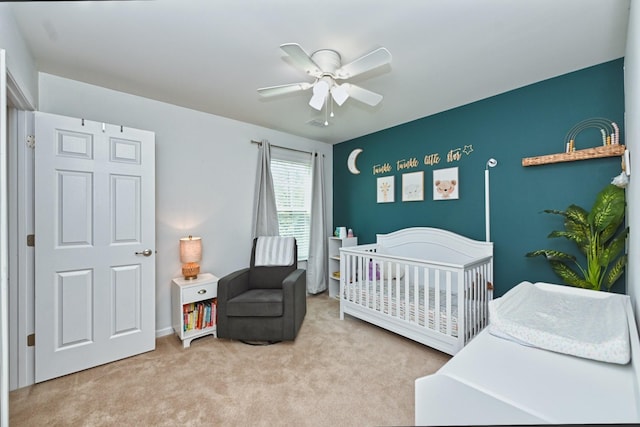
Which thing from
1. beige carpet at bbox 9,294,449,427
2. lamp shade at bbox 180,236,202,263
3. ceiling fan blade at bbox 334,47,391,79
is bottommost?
beige carpet at bbox 9,294,449,427

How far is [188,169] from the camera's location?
2.90 metres

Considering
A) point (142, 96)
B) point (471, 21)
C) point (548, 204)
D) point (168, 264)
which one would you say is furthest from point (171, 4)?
point (548, 204)

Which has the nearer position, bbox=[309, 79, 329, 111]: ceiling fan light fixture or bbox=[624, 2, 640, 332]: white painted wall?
bbox=[624, 2, 640, 332]: white painted wall

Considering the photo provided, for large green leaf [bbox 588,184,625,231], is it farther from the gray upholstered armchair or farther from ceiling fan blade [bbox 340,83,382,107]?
the gray upholstered armchair

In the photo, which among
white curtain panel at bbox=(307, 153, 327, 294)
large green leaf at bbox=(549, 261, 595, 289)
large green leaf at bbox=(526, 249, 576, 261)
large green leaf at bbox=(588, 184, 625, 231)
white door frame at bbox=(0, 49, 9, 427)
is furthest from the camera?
white curtain panel at bbox=(307, 153, 327, 294)

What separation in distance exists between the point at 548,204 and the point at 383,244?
1.67 metres

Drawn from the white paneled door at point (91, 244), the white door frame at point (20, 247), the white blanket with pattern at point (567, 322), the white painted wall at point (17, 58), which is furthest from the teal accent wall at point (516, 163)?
the white door frame at point (20, 247)

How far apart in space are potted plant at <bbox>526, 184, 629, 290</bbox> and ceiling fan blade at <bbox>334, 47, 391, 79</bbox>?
1.71m

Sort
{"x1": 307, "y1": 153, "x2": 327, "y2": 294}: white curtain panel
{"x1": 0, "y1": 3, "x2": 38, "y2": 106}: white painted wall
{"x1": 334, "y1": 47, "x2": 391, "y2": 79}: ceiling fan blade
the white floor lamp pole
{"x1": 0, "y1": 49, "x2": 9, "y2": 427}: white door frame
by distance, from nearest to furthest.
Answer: {"x1": 0, "y1": 49, "x2": 9, "y2": 427}: white door frame → {"x1": 0, "y1": 3, "x2": 38, "y2": 106}: white painted wall → {"x1": 334, "y1": 47, "x2": 391, "y2": 79}: ceiling fan blade → the white floor lamp pole → {"x1": 307, "y1": 153, "x2": 327, "y2": 294}: white curtain panel

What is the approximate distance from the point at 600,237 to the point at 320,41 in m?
2.31

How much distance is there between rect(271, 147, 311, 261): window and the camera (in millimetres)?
3709

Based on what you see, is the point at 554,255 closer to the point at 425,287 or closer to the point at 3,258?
the point at 425,287

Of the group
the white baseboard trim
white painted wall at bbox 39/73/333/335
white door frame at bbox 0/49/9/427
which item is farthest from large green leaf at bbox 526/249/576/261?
the white baseboard trim

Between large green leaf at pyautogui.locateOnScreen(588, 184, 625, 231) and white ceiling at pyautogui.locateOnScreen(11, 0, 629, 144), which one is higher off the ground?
white ceiling at pyautogui.locateOnScreen(11, 0, 629, 144)
